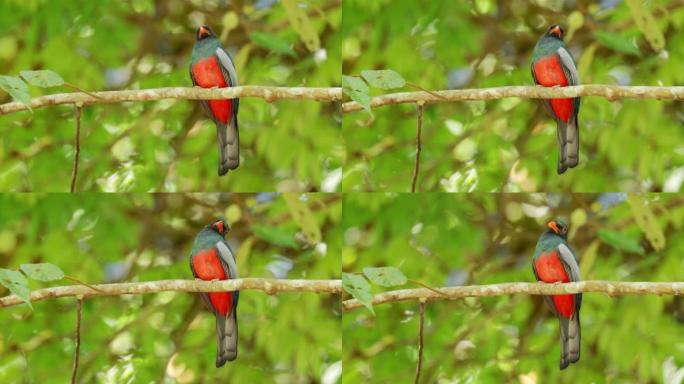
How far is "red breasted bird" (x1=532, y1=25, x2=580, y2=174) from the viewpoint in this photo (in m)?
3.61

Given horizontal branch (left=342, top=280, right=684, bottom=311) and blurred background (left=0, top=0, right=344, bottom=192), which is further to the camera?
blurred background (left=0, top=0, right=344, bottom=192)

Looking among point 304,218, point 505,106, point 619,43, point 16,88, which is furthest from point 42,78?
point 619,43

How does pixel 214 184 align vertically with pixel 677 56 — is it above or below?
below

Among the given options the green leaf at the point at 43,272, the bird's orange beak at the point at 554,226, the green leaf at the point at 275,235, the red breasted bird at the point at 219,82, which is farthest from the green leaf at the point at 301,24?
the green leaf at the point at 43,272

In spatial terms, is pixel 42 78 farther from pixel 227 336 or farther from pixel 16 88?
→ pixel 227 336

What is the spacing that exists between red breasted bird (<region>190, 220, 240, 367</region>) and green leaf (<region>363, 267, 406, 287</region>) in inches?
19.6

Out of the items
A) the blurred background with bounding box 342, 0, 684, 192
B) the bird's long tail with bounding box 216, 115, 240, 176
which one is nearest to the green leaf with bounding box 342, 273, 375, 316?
the blurred background with bounding box 342, 0, 684, 192

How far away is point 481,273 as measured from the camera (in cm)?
366

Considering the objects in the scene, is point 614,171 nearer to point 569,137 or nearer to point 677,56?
point 569,137

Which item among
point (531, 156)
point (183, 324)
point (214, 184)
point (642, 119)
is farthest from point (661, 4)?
point (183, 324)

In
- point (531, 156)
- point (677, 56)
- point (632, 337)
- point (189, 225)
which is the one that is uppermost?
point (677, 56)

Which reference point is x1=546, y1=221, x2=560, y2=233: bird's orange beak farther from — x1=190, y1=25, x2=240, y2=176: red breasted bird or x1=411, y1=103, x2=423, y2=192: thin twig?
x1=190, y1=25, x2=240, y2=176: red breasted bird

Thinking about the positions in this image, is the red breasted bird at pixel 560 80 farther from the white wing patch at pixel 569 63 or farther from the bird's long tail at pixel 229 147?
the bird's long tail at pixel 229 147

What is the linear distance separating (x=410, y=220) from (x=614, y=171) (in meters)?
0.76
